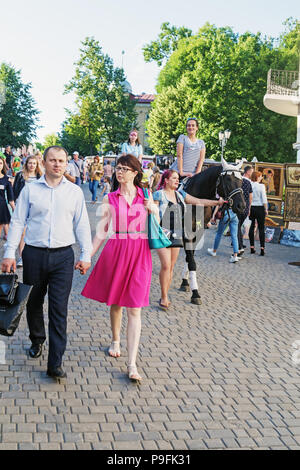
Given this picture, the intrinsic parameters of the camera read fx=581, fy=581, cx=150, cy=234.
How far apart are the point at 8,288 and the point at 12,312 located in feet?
0.64

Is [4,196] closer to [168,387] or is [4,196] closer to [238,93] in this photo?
[168,387]

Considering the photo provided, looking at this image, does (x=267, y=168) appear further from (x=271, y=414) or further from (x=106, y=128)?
(x=106, y=128)

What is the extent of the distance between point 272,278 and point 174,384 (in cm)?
654

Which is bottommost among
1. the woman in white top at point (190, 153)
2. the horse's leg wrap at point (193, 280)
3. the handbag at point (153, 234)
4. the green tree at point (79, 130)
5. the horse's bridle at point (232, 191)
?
the horse's leg wrap at point (193, 280)

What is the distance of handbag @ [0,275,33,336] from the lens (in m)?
4.60

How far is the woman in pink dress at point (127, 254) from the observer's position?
523cm

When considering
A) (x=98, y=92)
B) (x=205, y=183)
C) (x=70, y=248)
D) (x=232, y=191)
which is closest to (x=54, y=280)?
(x=70, y=248)

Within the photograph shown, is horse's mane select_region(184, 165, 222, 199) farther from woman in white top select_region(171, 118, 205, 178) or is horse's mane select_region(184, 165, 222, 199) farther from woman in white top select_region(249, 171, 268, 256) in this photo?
woman in white top select_region(249, 171, 268, 256)

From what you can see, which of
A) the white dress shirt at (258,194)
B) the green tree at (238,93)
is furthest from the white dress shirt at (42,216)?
the green tree at (238,93)

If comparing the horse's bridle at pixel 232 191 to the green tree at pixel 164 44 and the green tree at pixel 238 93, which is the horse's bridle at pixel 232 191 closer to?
the green tree at pixel 238 93

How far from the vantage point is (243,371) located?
568 centimetres

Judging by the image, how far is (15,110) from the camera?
48594 millimetres

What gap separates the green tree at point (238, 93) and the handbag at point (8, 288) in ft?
129

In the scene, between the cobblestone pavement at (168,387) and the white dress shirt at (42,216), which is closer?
the cobblestone pavement at (168,387)
